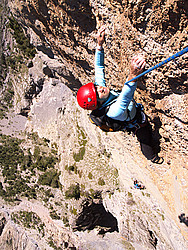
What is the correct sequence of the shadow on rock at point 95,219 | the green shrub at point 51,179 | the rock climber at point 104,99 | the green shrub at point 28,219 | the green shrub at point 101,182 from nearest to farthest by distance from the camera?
the rock climber at point 104,99 → the green shrub at point 101,182 → the shadow on rock at point 95,219 → the green shrub at point 51,179 → the green shrub at point 28,219

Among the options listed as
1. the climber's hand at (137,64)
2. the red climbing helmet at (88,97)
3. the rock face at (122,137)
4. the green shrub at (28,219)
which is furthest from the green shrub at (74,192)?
the climber's hand at (137,64)

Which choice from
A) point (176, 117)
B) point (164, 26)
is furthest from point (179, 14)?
point (176, 117)

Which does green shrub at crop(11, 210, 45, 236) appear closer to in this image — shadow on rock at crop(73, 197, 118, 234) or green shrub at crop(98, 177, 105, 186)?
shadow on rock at crop(73, 197, 118, 234)

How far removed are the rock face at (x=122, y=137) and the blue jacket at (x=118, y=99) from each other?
2.15ft

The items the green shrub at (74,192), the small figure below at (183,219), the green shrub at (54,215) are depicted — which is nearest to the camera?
the small figure below at (183,219)

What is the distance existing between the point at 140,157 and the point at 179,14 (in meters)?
2.56

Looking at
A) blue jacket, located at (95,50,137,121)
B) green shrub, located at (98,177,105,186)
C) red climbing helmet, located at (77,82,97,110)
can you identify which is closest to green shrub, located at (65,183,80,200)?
green shrub, located at (98,177,105,186)

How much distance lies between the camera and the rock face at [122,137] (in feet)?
5.85

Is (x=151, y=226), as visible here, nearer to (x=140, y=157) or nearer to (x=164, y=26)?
(x=140, y=157)

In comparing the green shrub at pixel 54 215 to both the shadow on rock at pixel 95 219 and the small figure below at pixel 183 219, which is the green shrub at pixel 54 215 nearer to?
the shadow on rock at pixel 95 219

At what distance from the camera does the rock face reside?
1784 mm

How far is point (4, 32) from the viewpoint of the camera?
1412cm

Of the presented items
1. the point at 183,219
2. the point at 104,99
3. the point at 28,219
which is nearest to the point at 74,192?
the point at 183,219

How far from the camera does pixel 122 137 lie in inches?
148
